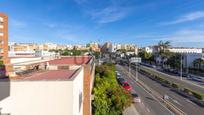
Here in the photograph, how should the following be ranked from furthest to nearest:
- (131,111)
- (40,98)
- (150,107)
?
(150,107) < (131,111) < (40,98)

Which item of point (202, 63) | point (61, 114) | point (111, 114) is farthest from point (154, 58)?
point (61, 114)

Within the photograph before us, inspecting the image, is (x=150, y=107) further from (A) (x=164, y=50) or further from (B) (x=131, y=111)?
(A) (x=164, y=50)

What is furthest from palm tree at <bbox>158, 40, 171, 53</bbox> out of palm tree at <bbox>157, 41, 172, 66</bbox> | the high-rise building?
the high-rise building

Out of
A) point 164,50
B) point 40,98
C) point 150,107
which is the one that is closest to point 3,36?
point 150,107

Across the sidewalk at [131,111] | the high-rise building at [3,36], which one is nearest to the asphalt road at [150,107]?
the sidewalk at [131,111]

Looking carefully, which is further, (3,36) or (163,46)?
(163,46)

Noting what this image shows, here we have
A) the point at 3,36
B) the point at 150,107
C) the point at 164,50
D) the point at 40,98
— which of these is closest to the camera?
the point at 40,98

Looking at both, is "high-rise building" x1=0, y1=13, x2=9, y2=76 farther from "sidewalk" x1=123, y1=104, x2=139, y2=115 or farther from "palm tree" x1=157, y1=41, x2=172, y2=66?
"palm tree" x1=157, y1=41, x2=172, y2=66

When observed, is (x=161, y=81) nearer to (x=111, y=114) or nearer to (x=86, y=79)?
(x=111, y=114)

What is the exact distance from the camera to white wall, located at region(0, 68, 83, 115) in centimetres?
960

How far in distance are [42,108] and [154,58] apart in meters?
114

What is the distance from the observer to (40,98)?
9.70 m

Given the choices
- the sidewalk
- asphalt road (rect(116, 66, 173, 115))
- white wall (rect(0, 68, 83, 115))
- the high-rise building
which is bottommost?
asphalt road (rect(116, 66, 173, 115))

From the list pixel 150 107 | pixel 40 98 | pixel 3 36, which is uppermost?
pixel 3 36
